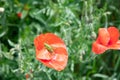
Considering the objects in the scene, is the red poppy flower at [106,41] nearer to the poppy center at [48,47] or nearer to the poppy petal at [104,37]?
the poppy petal at [104,37]

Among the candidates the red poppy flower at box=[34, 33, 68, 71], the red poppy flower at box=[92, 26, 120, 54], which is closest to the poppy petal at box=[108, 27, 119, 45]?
the red poppy flower at box=[92, 26, 120, 54]

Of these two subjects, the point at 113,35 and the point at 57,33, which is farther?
the point at 57,33

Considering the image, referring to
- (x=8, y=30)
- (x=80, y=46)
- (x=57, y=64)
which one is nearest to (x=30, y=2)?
(x=8, y=30)

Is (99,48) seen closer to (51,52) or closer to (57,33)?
(51,52)

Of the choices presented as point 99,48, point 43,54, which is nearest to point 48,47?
point 43,54

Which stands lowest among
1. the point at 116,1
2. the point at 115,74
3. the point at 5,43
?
the point at 115,74

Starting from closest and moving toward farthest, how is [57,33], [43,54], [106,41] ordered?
[43,54]
[106,41]
[57,33]

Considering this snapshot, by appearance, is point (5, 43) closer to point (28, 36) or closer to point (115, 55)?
point (28, 36)
